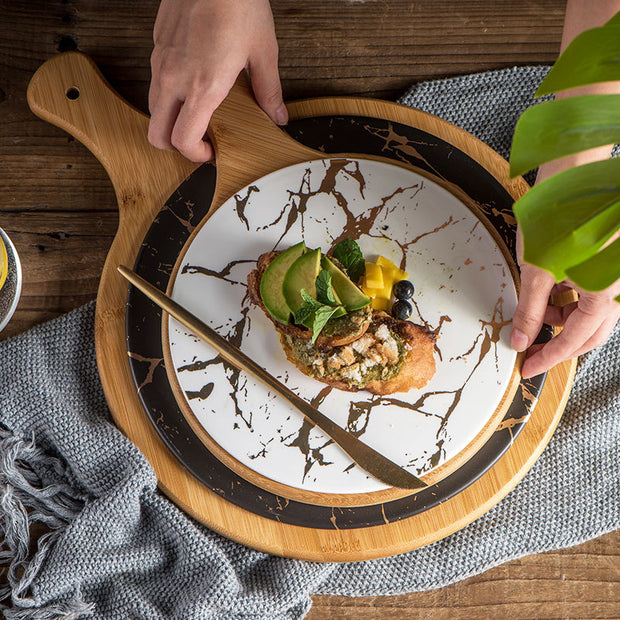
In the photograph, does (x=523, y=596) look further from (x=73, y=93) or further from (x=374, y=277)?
(x=73, y=93)

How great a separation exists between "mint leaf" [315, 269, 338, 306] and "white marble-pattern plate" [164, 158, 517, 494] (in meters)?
0.23

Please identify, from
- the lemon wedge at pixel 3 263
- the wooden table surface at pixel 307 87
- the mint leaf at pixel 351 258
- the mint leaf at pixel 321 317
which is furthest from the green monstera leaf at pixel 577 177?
the lemon wedge at pixel 3 263

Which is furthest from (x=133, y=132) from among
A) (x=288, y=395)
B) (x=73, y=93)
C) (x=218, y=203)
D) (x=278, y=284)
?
(x=288, y=395)

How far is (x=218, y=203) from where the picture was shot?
158 centimetres

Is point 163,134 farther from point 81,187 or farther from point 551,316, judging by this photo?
point 551,316

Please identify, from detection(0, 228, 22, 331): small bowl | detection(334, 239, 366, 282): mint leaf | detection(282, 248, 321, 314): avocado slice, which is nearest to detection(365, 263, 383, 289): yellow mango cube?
detection(334, 239, 366, 282): mint leaf

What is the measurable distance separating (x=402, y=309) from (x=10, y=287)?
3.54 feet

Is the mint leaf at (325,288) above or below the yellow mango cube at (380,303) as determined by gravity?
above

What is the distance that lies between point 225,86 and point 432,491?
109cm

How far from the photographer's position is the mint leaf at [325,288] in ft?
4.38

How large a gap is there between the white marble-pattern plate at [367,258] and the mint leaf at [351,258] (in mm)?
86

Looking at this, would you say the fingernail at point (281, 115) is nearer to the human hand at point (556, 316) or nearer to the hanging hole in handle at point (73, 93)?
the hanging hole in handle at point (73, 93)

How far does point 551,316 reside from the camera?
1.49 metres

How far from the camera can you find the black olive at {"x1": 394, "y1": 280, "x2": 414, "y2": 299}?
4.88ft
